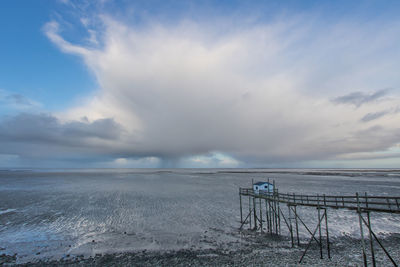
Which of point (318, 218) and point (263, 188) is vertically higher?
point (263, 188)

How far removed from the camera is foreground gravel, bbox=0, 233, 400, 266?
1723 cm

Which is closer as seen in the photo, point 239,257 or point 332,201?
point 239,257

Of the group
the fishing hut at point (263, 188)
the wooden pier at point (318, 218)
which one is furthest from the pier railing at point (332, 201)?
the fishing hut at point (263, 188)

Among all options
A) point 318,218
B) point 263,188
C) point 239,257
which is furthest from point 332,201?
point 263,188

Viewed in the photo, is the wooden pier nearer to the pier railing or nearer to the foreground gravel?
the pier railing

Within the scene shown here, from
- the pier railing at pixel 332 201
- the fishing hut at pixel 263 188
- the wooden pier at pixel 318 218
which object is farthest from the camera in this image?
the fishing hut at pixel 263 188

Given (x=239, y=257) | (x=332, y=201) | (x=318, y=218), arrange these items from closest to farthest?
(x=239, y=257), (x=332, y=201), (x=318, y=218)

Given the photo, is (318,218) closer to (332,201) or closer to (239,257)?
(332,201)

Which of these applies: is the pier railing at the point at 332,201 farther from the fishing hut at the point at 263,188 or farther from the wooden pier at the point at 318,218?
the fishing hut at the point at 263,188

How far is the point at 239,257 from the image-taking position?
18.3 m

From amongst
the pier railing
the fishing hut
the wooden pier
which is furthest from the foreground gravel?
the fishing hut

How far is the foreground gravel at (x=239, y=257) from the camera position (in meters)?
17.2

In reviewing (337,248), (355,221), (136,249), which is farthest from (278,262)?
(355,221)

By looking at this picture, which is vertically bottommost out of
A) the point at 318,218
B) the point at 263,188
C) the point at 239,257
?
the point at 239,257
